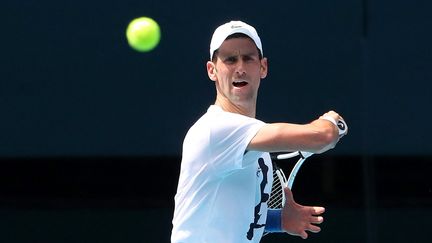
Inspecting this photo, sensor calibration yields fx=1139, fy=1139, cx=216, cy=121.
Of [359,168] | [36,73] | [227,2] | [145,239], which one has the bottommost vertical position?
[145,239]

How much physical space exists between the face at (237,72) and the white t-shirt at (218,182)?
0.06 metres

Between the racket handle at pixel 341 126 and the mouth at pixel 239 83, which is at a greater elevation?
the mouth at pixel 239 83

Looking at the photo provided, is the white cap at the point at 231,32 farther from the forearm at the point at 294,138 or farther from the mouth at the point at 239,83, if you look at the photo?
the forearm at the point at 294,138

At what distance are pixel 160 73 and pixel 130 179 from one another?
52 centimetres

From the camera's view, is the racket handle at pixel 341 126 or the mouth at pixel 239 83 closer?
the racket handle at pixel 341 126

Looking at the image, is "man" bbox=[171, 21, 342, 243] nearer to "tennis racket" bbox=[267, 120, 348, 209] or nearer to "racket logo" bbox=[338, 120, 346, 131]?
"racket logo" bbox=[338, 120, 346, 131]

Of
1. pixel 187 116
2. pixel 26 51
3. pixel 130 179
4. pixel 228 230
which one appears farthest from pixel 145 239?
pixel 228 230

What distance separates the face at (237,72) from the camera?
2.84 m

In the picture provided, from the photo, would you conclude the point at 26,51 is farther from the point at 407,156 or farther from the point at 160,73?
the point at 407,156

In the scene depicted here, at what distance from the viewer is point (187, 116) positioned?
524cm

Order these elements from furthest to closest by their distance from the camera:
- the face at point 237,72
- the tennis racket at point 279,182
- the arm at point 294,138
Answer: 1. the tennis racket at point 279,182
2. the face at point 237,72
3. the arm at point 294,138

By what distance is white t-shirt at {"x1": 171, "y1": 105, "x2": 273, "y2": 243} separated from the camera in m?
2.70

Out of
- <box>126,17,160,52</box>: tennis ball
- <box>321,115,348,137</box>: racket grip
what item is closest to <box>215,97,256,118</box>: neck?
<box>321,115,348,137</box>: racket grip

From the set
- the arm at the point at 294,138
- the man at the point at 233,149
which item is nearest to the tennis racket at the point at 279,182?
the man at the point at 233,149
